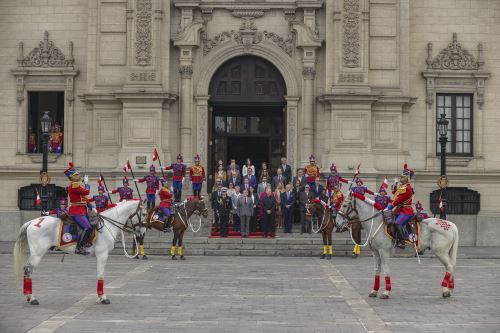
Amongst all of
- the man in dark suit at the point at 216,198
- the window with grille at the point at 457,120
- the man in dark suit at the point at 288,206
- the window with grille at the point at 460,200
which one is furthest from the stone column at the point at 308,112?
the window with grille at the point at 460,200

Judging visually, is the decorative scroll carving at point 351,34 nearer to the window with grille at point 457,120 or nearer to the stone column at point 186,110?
the window with grille at point 457,120

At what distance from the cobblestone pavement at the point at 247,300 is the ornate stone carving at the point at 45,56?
13734 mm

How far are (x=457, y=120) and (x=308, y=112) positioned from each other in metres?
7.01

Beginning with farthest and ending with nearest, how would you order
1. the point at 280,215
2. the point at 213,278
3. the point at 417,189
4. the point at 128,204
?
the point at 417,189 < the point at 280,215 < the point at 213,278 < the point at 128,204

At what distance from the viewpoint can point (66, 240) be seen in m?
17.9

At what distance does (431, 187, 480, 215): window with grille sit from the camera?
3709 centimetres

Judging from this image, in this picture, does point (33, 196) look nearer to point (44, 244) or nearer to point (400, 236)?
point (44, 244)

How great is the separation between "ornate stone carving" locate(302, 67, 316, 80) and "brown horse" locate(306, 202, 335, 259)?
9248 mm

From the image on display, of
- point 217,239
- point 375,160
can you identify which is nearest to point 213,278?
point 217,239

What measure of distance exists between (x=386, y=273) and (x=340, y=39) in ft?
65.1

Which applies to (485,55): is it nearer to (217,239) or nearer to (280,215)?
(280,215)

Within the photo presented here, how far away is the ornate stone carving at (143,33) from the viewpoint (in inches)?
1448

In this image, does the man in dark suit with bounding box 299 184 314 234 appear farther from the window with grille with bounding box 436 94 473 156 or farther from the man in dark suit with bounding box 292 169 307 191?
the window with grille with bounding box 436 94 473 156

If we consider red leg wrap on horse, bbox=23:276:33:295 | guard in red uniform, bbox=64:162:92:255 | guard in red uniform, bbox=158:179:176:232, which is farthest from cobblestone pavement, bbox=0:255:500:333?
guard in red uniform, bbox=158:179:176:232
